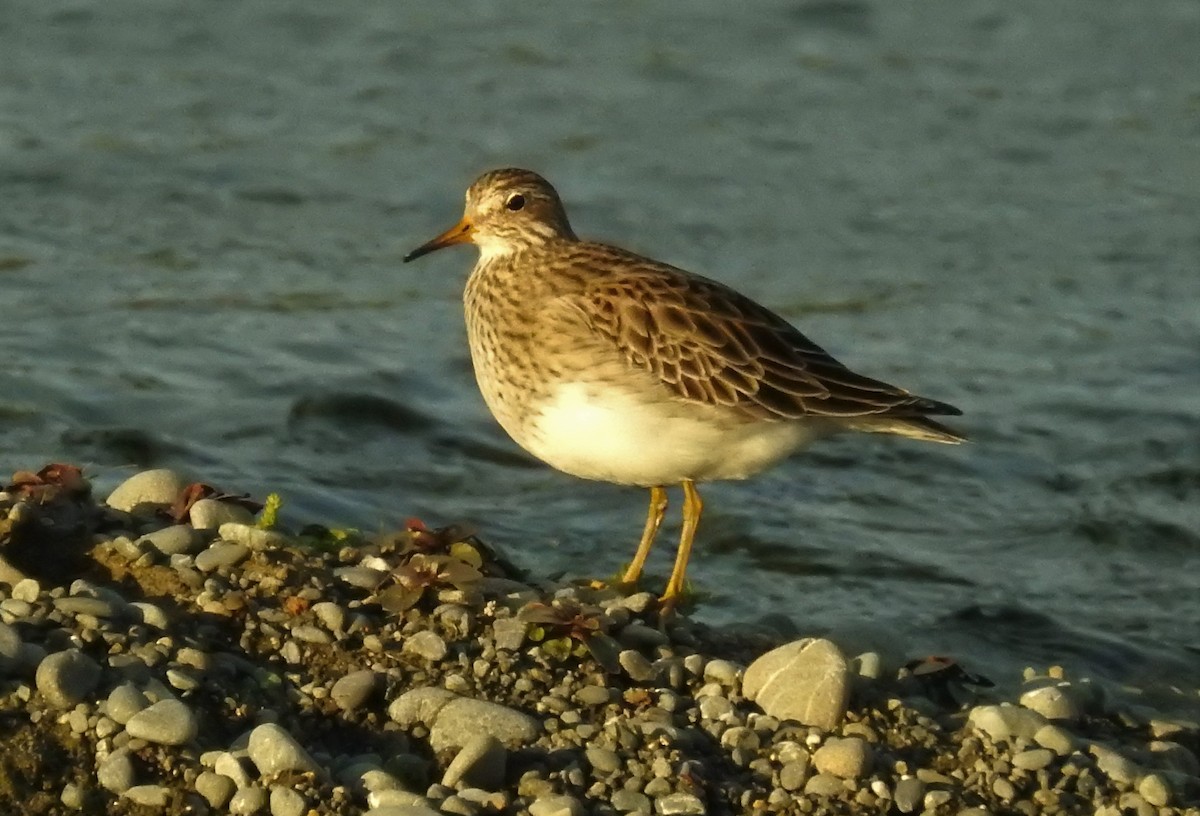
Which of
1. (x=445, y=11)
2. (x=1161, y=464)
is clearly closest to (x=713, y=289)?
(x=1161, y=464)

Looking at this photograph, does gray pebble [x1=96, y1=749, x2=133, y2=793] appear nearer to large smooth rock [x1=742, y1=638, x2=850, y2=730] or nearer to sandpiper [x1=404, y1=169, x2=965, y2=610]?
large smooth rock [x1=742, y1=638, x2=850, y2=730]

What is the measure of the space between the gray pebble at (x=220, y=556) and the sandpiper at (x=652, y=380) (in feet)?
3.61

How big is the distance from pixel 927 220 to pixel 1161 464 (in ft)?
10.1

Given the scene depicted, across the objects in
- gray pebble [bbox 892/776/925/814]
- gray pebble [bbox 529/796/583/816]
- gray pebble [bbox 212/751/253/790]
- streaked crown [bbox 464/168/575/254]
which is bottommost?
Result: gray pebble [bbox 892/776/925/814]

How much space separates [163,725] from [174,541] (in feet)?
3.92

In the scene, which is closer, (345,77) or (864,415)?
(864,415)

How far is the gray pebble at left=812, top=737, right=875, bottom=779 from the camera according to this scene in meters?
5.72

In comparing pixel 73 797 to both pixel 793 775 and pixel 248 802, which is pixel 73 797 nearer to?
pixel 248 802

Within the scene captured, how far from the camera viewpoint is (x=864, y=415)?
7.22 metres

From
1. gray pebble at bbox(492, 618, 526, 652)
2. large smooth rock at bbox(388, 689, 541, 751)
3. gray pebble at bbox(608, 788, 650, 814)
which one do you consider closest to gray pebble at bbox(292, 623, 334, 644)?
large smooth rock at bbox(388, 689, 541, 751)

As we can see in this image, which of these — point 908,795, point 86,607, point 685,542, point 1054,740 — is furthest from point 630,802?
point 685,542

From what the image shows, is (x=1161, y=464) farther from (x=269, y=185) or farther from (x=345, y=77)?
(x=345, y=77)

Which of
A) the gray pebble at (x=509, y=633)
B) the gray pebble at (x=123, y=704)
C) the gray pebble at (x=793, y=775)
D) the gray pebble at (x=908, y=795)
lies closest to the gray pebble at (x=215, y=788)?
the gray pebble at (x=123, y=704)

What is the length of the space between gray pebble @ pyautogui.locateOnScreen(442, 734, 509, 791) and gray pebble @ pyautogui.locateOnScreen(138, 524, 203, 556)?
138 cm
